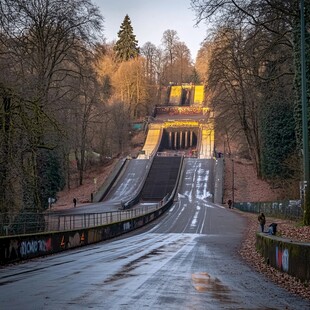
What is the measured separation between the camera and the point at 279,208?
4344 centimetres

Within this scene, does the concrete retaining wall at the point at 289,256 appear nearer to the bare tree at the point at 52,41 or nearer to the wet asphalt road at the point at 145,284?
the wet asphalt road at the point at 145,284

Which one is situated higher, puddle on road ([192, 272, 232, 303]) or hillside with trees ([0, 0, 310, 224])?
hillside with trees ([0, 0, 310, 224])

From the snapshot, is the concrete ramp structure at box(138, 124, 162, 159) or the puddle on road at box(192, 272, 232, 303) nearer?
the puddle on road at box(192, 272, 232, 303)

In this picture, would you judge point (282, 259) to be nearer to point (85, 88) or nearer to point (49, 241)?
point (49, 241)

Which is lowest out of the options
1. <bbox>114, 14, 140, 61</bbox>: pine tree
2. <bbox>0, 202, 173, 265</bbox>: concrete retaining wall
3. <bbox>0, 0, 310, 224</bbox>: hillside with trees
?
<bbox>0, 202, 173, 265</bbox>: concrete retaining wall

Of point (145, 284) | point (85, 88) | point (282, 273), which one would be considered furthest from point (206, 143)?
point (145, 284)

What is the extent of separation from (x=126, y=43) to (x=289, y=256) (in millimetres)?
131013

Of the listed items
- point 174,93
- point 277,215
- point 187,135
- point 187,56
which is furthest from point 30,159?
point 187,56

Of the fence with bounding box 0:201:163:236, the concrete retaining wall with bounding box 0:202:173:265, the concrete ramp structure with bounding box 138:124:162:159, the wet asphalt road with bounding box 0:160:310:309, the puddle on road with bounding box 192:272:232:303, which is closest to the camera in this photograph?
the wet asphalt road with bounding box 0:160:310:309

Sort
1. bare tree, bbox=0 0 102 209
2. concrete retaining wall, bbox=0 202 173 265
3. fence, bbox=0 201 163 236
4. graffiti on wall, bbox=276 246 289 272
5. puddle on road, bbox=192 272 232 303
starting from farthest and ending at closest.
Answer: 1. bare tree, bbox=0 0 102 209
2. fence, bbox=0 201 163 236
3. concrete retaining wall, bbox=0 202 173 265
4. graffiti on wall, bbox=276 246 289 272
5. puddle on road, bbox=192 272 232 303

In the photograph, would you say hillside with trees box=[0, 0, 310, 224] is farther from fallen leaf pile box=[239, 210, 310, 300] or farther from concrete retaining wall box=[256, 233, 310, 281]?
concrete retaining wall box=[256, 233, 310, 281]

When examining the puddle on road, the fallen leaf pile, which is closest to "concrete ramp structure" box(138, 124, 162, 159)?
the fallen leaf pile

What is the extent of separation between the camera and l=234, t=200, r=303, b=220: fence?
118ft

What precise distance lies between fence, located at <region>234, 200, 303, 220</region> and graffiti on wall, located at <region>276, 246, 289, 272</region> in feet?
45.8
